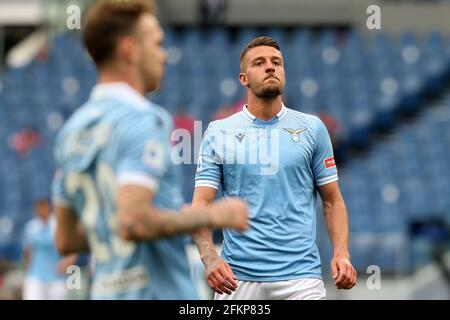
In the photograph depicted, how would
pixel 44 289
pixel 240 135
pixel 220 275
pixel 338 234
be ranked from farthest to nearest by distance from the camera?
pixel 44 289
pixel 240 135
pixel 338 234
pixel 220 275

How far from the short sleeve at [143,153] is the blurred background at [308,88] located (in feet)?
37.6

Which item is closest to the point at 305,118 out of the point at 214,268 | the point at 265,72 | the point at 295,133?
the point at 295,133

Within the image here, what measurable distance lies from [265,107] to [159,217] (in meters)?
2.67

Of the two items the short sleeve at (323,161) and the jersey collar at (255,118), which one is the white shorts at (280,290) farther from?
the jersey collar at (255,118)

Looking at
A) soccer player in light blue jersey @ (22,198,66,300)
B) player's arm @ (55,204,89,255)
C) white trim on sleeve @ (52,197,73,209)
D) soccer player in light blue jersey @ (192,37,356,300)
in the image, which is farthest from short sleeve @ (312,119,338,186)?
soccer player in light blue jersey @ (22,198,66,300)

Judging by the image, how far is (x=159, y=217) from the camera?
328 cm

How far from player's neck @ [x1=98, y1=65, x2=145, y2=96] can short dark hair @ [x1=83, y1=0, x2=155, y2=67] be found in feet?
0.18

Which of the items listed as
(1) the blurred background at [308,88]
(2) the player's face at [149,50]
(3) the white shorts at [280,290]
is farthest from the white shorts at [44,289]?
(2) the player's face at [149,50]

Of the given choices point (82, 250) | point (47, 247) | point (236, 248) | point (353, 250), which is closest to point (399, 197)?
point (353, 250)

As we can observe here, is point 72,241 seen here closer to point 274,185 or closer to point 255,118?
point 274,185

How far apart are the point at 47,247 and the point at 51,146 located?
210 inches

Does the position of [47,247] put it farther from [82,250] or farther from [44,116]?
[82,250]

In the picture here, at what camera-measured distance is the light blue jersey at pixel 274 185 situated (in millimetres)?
5605

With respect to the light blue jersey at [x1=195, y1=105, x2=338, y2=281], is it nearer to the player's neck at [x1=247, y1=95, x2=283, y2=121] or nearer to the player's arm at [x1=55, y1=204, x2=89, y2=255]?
the player's neck at [x1=247, y1=95, x2=283, y2=121]
